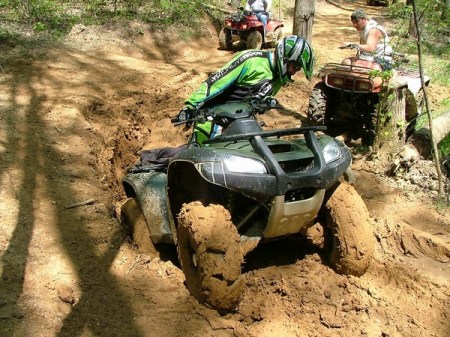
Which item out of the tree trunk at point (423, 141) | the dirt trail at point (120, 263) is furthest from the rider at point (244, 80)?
the tree trunk at point (423, 141)

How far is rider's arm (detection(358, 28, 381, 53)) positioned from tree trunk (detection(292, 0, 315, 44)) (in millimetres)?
1796

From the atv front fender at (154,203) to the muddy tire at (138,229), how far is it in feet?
0.36

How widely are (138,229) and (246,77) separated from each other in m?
1.79

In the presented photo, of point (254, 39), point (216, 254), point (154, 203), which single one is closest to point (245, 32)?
point (254, 39)

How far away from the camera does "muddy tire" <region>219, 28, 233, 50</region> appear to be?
11122 mm

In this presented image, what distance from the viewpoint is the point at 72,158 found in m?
5.16

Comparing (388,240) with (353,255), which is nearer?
(353,255)

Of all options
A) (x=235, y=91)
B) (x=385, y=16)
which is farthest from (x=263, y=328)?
(x=385, y=16)

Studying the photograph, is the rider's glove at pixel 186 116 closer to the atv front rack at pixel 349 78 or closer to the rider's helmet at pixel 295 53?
the rider's helmet at pixel 295 53

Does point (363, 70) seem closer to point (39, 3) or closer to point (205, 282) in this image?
point (205, 282)

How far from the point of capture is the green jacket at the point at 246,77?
436cm

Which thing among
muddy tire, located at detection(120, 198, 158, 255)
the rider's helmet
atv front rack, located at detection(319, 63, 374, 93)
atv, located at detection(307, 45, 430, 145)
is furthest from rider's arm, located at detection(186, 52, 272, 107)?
atv, located at detection(307, 45, 430, 145)

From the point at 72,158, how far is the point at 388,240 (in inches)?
136

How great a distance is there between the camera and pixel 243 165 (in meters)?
2.96
